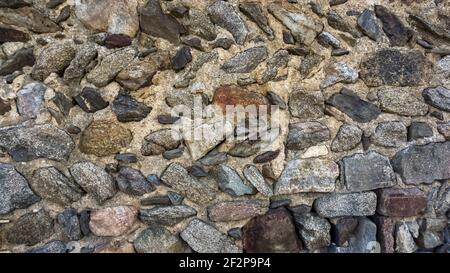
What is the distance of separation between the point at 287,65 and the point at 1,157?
1.28 meters

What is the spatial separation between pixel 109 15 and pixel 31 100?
0.48 metres

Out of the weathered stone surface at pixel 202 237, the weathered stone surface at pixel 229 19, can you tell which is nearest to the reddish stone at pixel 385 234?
the weathered stone surface at pixel 202 237

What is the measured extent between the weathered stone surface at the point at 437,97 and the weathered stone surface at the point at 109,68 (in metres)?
1.38

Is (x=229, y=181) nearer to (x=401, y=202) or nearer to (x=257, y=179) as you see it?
(x=257, y=179)

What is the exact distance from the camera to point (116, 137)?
1556mm

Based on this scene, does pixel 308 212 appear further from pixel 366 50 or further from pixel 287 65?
pixel 366 50

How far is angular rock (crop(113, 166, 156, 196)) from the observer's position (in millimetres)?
1557

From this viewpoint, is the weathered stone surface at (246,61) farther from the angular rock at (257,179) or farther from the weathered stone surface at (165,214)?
the weathered stone surface at (165,214)

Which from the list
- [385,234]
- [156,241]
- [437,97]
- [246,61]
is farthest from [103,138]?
[437,97]

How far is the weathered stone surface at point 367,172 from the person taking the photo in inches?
65.9

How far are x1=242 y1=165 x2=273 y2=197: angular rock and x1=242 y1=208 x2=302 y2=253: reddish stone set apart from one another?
0.09 m

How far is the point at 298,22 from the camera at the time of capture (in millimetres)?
1665

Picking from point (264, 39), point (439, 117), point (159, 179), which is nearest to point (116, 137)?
point (159, 179)

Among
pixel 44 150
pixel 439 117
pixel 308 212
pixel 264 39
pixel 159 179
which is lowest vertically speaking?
pixel 308 212
